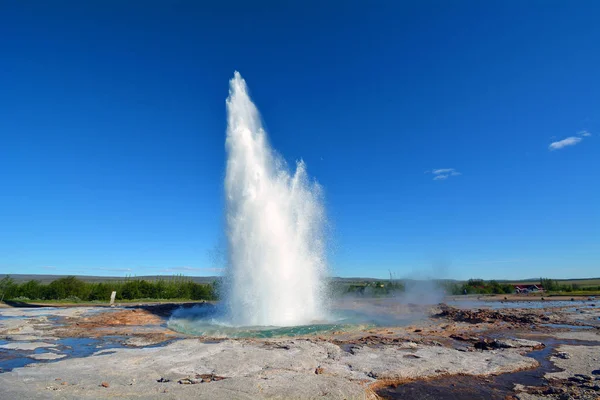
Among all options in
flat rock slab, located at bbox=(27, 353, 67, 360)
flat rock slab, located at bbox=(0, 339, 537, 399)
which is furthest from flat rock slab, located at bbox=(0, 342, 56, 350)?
flat rock slab, located at bbox=(0, 339, 537, 399)

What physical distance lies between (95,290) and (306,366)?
157ft

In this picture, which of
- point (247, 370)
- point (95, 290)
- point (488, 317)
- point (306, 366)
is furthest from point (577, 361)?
point (95, 290)

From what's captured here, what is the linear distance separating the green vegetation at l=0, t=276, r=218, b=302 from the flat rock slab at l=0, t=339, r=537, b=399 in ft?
108

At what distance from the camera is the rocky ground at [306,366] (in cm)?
838

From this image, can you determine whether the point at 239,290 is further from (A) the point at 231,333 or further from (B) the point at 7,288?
(B) the point at 7,288

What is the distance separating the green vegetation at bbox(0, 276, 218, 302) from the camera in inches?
1832

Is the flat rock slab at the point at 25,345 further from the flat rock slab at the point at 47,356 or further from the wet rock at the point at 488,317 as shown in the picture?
the wet rock at the point at 488,317

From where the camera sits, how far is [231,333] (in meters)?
18.5

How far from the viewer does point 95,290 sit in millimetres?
49062

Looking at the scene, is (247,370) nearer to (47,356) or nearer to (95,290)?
(47,356)

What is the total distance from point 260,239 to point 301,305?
5486 millimetres

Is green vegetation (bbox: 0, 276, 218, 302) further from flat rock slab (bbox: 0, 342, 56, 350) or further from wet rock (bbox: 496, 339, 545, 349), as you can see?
wet rock (bbox: 496, 339, 545, 349)

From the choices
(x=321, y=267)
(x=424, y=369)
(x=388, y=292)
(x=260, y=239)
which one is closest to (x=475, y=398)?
(x=424, y=369)

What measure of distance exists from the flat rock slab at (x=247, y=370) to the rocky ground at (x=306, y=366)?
0.09 feet
